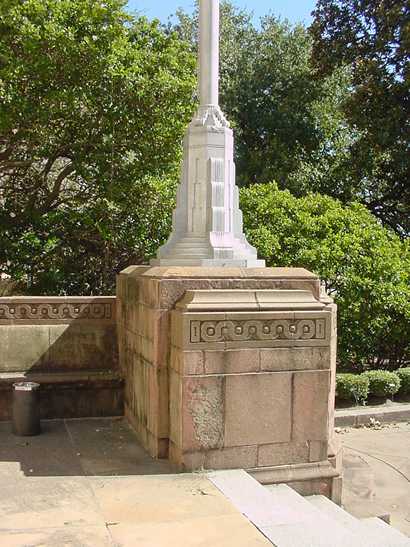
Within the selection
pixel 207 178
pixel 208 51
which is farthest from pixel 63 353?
pixel 208 51

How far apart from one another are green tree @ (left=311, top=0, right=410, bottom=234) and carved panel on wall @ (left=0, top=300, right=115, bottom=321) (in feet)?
40.2

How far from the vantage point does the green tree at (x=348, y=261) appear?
442 inches

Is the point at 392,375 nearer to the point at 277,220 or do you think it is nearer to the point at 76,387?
the point at 277,220

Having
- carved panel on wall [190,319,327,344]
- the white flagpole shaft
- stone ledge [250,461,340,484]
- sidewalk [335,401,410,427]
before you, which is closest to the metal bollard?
carved panel on wall [190,319,327,344]

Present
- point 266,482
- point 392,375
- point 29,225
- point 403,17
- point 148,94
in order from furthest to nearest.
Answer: point 403,17, point 29,225, point 148,94, point 392,375, point 266,482

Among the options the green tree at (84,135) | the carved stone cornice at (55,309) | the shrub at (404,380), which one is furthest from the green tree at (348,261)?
the carved stone cornice at (55,309)

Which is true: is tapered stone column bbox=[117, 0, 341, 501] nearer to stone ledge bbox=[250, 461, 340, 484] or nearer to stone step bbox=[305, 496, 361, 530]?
stone ledge bbox=[250, 461, 340, 484]

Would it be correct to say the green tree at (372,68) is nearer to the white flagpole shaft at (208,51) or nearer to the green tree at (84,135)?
the green tree at (84,135)

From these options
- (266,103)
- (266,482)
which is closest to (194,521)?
(266,482)

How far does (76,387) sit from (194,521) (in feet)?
9.08

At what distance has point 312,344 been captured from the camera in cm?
491

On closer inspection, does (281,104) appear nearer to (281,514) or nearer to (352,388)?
(352,388)

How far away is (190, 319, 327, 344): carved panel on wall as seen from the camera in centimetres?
465

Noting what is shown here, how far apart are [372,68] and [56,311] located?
13.6m
